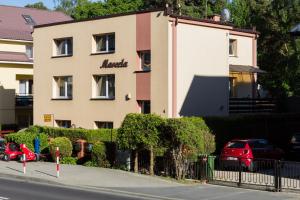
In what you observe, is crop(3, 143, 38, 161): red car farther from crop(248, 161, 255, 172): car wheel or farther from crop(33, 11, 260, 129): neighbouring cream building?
crop(248, 161, 255, 172): car wheel

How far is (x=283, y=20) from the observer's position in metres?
52.1

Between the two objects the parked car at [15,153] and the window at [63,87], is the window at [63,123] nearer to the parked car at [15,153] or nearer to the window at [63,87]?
the window at [63,87]

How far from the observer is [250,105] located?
3800cm

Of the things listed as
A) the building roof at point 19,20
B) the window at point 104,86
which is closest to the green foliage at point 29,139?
the window at point 104,86

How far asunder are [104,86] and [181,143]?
1434 centimetres

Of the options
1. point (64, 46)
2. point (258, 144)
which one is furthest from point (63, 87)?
point (258, 144)

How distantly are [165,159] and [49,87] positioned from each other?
1753cm

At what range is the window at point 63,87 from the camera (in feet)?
126

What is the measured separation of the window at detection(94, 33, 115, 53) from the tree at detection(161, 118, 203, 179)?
1327 cm

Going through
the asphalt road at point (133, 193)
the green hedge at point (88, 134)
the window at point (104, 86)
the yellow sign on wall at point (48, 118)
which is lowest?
the asphalt road at point (133, 193)

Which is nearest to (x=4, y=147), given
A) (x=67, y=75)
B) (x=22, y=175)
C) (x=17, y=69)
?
(x=22, y=175)

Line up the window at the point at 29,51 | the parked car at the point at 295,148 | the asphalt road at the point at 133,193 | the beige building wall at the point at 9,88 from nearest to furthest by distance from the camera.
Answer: the asphalt road at the point at 133,193 → the parked car at the point at 295,148 → the beige building wall at the point at 9,88 → the window at the point at 29,51

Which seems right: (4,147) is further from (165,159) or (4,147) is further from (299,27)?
(299,27)

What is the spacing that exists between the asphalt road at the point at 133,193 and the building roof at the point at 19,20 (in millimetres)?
30962
